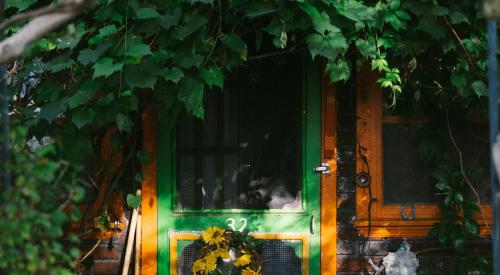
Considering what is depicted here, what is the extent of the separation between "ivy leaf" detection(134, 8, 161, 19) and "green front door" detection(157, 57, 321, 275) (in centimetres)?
103

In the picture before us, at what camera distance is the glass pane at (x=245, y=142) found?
5133mm

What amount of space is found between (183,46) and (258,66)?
3.11 feet

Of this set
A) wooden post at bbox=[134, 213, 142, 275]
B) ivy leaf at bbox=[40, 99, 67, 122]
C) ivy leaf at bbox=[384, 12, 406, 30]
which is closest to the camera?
ivy leaf at bbox=[40, 99, 67, 122]

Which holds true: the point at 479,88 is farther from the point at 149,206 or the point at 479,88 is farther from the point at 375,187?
the point at 149,206

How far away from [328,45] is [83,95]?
4.82ft

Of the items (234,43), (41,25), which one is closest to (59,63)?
(234,43)

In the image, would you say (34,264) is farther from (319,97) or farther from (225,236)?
(319,97)

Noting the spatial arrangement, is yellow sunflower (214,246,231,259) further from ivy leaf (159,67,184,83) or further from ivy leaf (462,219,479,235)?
ivy leaf (462,219,479,235)

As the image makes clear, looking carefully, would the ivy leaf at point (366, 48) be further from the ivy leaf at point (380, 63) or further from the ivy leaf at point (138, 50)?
the ivy leaf at point (138, 50)

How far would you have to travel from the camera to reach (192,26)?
168 inches

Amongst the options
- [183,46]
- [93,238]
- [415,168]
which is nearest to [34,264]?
[183,46]

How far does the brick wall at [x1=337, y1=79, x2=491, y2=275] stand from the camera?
512 centimetres

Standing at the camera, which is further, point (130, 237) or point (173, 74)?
point (130, 237)

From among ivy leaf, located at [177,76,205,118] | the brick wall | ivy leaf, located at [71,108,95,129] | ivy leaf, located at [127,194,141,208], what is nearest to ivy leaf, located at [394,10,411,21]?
the brick wall
